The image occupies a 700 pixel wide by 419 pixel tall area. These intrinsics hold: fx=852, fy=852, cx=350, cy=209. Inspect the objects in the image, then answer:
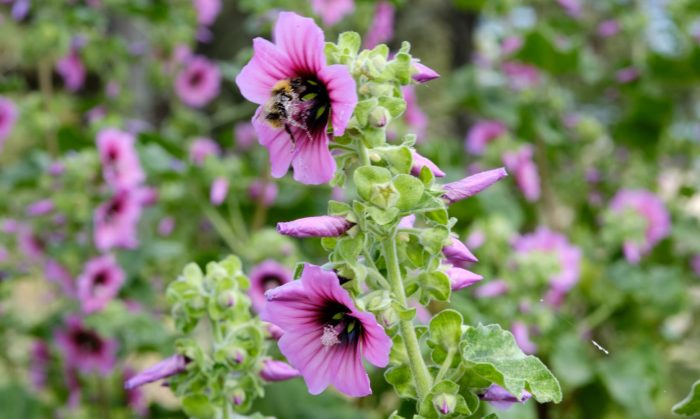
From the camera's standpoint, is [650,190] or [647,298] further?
[650,190]

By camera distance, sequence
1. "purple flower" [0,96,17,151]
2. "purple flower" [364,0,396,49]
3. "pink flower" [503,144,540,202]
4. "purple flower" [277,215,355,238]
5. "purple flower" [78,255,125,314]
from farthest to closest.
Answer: "pink flower" [503,144,540,202] → "purple flower" [0,96,17,151] → "purple flower" [364,0,396,49] → "purple flower" [78,255,125,314] → "purple flower" [277,215,355,238]

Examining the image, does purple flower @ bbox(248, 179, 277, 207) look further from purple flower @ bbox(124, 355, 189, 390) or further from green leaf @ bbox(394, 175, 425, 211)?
green leaf @ bbox(394, 175, 425, 211)

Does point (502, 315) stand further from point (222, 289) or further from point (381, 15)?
point (222, 289)

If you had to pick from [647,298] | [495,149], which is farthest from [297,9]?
[647,298]

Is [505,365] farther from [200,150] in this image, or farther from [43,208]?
[200,150]

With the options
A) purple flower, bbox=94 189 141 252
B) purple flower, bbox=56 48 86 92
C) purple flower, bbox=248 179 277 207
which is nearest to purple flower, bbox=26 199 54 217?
purple flower, bbox=94 189 141 252

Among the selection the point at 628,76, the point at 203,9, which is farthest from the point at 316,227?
the point at 628,76

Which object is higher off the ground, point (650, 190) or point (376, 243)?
point (376, 243)
